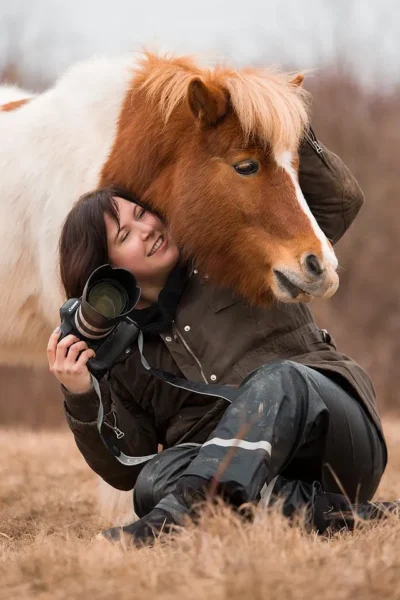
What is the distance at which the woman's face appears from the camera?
3557mm

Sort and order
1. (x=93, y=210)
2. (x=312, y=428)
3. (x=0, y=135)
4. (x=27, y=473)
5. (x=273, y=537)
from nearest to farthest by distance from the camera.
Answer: (x=273, y=537) → (x=312, y=428) → (x=93, y=210) → (x=0, y=135) → (x=27, y=473)

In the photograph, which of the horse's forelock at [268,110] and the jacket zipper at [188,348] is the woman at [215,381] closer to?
the jacket zipper at [188,348]

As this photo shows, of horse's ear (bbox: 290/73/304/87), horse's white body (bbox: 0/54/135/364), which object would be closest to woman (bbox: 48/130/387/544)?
horse's ear (bbox: 290/73/304/87)

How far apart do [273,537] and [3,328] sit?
8.84 feet

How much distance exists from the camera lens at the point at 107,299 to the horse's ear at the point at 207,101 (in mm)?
990

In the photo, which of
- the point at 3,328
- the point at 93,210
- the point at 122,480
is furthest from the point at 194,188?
the point at 3,328

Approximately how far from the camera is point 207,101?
3855 mm

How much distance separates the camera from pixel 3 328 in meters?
4.88

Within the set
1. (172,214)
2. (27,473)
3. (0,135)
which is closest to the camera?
(172,214)

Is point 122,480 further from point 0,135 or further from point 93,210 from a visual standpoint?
point 0,135

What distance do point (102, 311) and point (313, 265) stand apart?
813mm

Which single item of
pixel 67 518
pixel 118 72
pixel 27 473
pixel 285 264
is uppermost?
pixel 118 72

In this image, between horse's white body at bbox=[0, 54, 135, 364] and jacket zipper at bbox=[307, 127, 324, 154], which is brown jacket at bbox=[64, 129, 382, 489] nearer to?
jacket zipper at bbox=[307, 127, 324, 154]

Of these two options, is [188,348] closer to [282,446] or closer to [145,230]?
[145,230]
